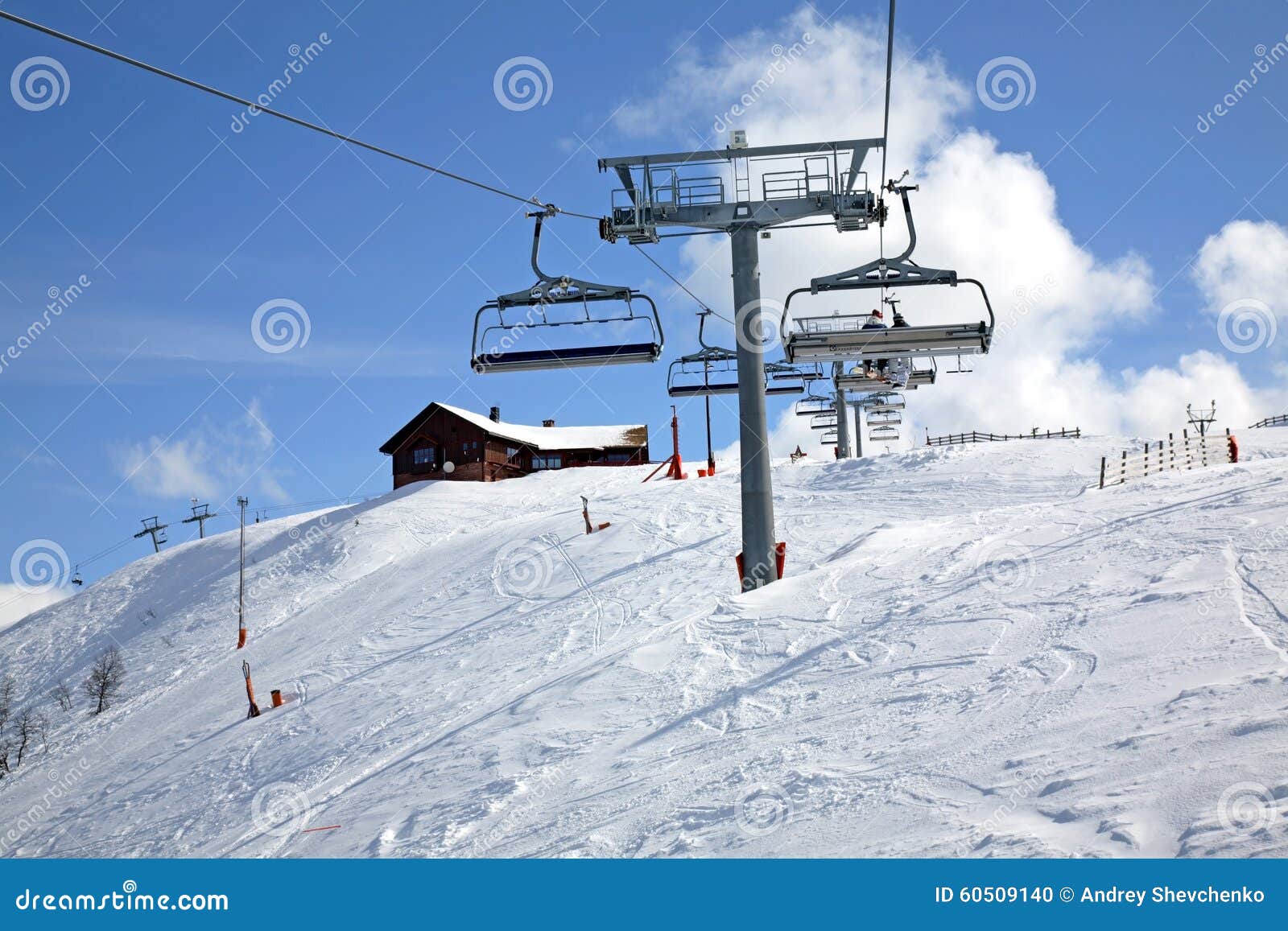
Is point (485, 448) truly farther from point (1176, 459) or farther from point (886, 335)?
point (886, 335)

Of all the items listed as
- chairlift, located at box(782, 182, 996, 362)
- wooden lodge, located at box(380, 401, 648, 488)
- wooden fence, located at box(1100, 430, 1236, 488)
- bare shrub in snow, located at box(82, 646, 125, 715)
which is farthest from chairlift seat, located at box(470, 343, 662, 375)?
wooden lodge, located at box(380, 401, 648, 488)

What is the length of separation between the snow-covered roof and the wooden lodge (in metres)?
0.05

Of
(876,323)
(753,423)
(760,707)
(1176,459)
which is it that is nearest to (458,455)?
(1176,459)

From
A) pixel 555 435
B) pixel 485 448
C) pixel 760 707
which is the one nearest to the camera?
pixel 760 707

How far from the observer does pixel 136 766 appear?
1741 cm

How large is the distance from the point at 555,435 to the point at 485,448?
1068 cm

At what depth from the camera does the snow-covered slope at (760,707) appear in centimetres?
677

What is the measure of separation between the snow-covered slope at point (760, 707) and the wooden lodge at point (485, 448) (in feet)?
102

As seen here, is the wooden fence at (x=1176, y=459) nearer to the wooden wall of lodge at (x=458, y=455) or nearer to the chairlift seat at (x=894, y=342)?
the chairlift seat at (x=894, y=342)

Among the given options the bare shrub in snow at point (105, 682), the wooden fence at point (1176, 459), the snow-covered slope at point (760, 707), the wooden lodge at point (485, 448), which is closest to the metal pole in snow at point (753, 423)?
the snow-covered slope at point (760, 707)

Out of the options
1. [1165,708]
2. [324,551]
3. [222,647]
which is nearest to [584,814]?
[1165,708]

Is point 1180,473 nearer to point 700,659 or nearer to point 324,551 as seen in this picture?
point 700,659

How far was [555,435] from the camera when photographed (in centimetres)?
6700

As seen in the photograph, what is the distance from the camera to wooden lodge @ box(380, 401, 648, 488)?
56844 mm
